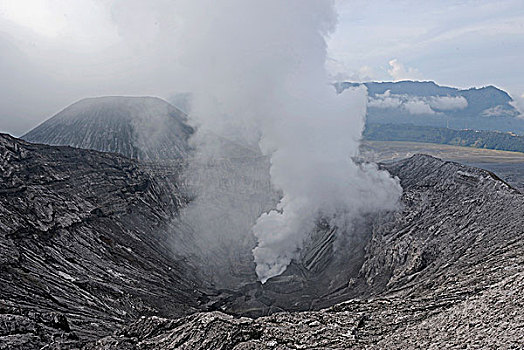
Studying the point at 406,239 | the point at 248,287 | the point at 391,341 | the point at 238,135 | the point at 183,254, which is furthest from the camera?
the point at 238,135

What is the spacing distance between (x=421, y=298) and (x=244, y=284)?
45.5 m

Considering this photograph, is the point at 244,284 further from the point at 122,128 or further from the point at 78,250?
the point at 122,128

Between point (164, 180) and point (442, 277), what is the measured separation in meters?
82.0

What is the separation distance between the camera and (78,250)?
64.9 m

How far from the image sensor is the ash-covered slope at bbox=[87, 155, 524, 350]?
28.0 meters

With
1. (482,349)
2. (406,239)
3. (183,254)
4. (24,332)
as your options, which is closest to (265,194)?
(183,254)

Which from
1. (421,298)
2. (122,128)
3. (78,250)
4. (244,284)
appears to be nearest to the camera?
(421,298)

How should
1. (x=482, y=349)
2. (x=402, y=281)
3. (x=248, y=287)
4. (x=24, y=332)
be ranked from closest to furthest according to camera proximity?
(x=482, y=349) < (x=24, y=332) < (x=402, y=281) < (x=248, y=287)

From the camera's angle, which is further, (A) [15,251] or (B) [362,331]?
(A) [15,251]

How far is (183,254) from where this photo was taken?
85.9m

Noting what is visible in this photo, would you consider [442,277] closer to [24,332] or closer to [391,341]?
[391,341]

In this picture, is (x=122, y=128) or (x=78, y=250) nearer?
(x=78, y=250)

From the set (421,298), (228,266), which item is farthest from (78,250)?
(421,298)

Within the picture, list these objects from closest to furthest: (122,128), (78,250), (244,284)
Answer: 1. (78,250)
2. (244,284)
3. (122,128)
